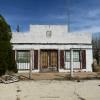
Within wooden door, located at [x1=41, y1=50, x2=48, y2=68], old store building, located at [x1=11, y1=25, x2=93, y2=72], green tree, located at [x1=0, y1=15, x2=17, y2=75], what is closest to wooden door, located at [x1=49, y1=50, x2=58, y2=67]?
old store building, located at [x1=11, y1=25, x2=93, y2=72]

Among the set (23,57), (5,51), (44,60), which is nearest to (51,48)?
(44,60)

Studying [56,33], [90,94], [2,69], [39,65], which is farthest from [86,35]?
[90,94]

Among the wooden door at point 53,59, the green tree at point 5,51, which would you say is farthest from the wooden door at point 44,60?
the green tree at point 5,51

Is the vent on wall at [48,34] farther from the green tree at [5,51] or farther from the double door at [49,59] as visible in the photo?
the green tree at [5,51]

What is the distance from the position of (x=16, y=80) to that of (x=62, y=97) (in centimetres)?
605

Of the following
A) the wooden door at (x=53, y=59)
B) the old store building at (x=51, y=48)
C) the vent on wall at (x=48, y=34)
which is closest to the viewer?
the old store building at (x=51, y=48)

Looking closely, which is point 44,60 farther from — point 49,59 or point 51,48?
point 51,48

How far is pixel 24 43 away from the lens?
24.2 m

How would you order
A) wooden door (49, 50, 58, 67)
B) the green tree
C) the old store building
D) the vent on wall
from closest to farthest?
the green tree < the old store building < wooden door (49, 50, 58, 67) < the vent on wall

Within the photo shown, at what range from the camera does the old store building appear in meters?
24.2

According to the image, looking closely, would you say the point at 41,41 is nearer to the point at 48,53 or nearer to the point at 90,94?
the point at 48,53

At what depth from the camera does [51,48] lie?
2431cm

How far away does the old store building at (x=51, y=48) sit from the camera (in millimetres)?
24172

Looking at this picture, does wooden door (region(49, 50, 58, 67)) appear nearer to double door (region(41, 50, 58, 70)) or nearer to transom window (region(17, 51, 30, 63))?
double door (region(41, 50, 58, 70))
